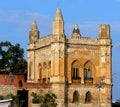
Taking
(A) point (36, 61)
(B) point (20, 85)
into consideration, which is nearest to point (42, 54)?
(A) point (36, 61)

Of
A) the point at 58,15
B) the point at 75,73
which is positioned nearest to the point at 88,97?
the point at 75,73

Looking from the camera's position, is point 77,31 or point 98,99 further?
point 77,31

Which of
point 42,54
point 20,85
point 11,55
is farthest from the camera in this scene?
point 11,55

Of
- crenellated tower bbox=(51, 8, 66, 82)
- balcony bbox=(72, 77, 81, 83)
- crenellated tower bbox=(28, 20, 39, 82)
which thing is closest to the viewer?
crenellated tower bbox=(51, 8, 66, 82)

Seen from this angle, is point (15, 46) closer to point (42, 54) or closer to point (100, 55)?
point (42, 54)

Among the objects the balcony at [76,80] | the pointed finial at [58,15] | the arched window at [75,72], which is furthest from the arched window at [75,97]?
the pointed finial at [58,15]

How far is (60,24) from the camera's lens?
221 feet

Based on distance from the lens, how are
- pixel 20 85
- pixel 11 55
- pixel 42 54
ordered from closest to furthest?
pixel 20 85
pixel 42 54
pixel 11 55

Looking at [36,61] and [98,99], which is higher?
[36,61]

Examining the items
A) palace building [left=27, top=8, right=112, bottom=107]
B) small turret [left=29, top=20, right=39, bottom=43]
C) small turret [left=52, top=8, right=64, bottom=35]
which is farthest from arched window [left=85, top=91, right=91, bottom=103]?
small turret [left=29, top=20, right=39, bottom=43]

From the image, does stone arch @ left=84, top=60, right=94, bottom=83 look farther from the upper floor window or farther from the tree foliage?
the tree foliage

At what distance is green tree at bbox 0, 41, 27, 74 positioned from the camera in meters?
77.8

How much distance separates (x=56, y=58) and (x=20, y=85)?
5.14 m

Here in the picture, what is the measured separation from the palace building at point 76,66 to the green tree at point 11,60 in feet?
20.5
